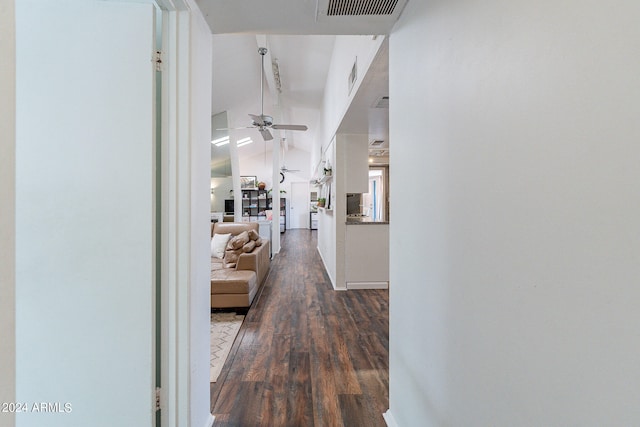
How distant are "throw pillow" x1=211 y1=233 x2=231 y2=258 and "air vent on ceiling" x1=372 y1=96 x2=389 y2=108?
9.25 feet

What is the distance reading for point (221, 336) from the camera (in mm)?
2555

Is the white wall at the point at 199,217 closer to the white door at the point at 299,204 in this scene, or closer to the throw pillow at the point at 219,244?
the throw pillow at the point at 219,244

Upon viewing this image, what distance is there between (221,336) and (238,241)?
1518 millimetres

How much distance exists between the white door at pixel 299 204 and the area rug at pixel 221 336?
32.6 ft

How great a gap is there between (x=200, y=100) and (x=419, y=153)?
1.12 metres

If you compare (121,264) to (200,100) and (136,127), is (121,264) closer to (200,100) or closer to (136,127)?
(136,127)

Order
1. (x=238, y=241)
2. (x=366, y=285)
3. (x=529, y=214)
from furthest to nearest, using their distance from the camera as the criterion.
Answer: (x=366, y=285)
(x=238, y=241)
(x=529, y=214)

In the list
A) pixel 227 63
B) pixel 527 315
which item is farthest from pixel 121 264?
pixel 227 63

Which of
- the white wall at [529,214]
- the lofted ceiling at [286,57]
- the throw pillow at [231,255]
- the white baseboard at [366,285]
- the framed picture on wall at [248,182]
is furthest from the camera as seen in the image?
the framed picture on wall at [248,182]

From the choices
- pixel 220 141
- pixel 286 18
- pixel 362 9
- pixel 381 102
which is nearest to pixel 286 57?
pixel 381 102

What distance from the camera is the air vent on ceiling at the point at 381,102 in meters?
2.58
